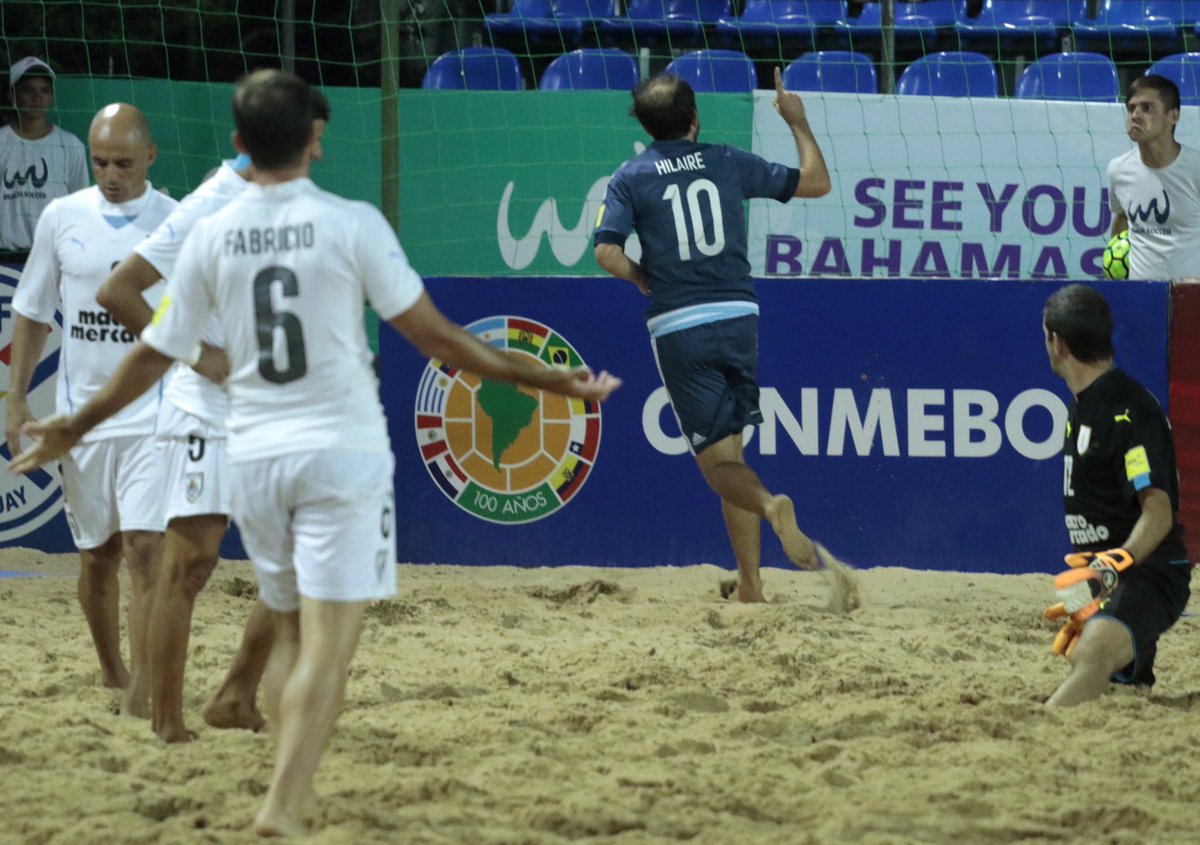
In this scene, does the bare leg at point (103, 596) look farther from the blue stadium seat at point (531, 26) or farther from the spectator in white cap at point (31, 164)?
the blue stadium seat at point (531, 26)

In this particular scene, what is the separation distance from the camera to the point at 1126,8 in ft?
40.9

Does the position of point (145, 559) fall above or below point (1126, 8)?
below

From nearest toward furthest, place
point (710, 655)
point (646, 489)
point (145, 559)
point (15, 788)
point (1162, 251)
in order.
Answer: point (15, 788) < point (145, 559) < point (710, 655) < point (646, 489) < point (1162, 251)

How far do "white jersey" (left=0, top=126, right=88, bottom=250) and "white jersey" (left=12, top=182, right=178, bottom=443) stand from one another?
465 centimetres

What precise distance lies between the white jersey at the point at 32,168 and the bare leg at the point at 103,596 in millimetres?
4799

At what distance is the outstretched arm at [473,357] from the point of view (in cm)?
365

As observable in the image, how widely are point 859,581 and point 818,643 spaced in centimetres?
91

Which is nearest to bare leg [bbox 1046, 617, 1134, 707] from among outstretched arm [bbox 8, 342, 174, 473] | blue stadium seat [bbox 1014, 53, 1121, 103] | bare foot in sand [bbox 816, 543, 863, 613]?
bare foot in sand [bbox 816, 543, 863, 613]

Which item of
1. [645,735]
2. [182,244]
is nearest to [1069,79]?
[645,735]

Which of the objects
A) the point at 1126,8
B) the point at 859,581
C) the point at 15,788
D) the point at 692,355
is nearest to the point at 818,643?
the point at 859,581

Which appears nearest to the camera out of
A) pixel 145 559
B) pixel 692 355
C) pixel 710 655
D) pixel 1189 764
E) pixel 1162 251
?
pixel 1189 764

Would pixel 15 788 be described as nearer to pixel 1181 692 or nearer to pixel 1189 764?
pixel 1189 764

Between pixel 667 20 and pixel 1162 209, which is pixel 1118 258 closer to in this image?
pixel 1162 209

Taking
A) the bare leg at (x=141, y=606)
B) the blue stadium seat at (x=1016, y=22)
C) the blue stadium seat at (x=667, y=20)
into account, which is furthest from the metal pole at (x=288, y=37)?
the bare leg at (x=141, y=606)
